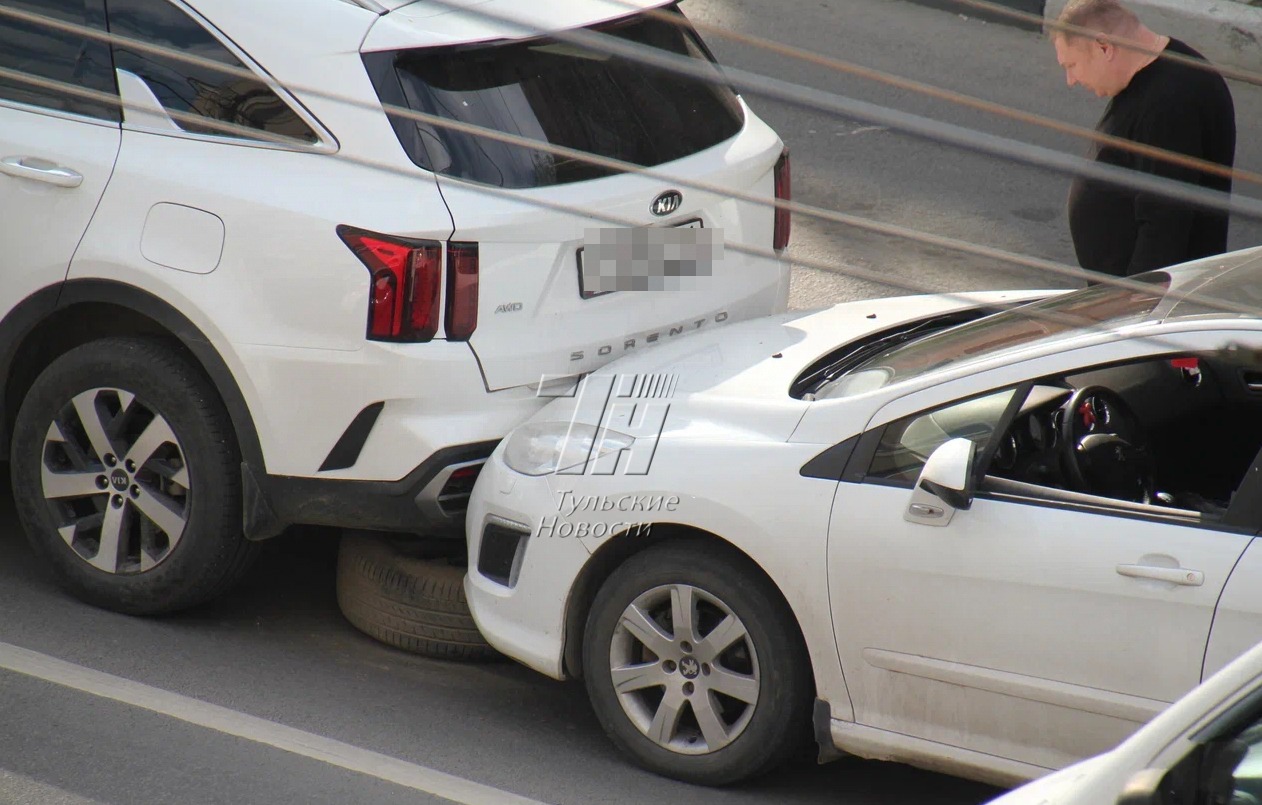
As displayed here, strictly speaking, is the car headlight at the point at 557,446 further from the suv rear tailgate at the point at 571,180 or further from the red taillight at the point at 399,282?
the red taillight at the point at 399,282

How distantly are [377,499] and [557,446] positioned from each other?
0.58 m

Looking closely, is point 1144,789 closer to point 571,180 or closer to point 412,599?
point 571,180

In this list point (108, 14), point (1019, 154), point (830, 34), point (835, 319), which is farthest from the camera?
point (830, 34)

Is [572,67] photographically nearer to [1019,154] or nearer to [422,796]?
[422,796]

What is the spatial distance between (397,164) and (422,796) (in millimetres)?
1732

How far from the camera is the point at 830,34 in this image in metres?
10.5

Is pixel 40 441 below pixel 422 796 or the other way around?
the other way around

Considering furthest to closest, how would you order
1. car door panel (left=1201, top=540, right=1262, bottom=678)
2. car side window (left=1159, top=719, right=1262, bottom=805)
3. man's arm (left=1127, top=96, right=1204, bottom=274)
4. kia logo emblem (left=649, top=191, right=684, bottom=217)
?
1. man's arm (left=1127, top=96, right=1204, bottom=274)
2. kia logo emblem (left=649, top=191, right=684, bottom=217)
3. car door panel (left=1201, top=540, right=1262, bottom=678)
4. car side window (left=1159, top=719, right=1262, bottom=805)

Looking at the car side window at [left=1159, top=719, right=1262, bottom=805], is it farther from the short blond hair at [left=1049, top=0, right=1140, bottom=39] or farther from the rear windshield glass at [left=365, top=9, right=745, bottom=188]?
the short blond hair at [left=1049, top=0, right=1140, bottom=39]

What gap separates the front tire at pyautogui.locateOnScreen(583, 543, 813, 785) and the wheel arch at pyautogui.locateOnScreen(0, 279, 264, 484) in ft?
3.96

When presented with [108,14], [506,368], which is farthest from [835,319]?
[108,14]

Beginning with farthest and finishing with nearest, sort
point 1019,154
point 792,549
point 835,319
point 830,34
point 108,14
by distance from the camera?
point 830,34
point 1019,154
point 835,319
point 108,14
point 792,549

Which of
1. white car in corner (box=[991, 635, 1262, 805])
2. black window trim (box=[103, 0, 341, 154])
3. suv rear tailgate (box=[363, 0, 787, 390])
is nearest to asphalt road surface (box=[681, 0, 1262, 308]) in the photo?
suv rear tailgate (box=[363, 0, 787, 390])

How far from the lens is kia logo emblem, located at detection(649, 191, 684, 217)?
4.48 meters
